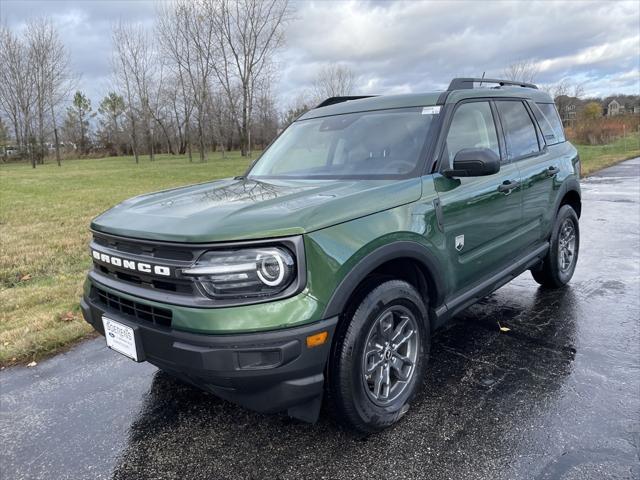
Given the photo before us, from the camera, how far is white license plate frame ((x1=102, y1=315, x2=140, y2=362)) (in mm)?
2342

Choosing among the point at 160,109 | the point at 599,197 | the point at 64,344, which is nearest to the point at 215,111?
the point at 160,109

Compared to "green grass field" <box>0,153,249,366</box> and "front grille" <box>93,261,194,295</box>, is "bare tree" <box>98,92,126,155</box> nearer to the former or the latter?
"green grass field" <box>0,153,249,366</box>

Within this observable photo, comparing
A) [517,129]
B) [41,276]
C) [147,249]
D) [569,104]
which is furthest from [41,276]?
[569,104]

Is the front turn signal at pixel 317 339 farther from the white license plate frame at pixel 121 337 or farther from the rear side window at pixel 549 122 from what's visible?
the rear side window at pixel 549 122

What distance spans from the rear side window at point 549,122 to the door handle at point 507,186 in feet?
3.63

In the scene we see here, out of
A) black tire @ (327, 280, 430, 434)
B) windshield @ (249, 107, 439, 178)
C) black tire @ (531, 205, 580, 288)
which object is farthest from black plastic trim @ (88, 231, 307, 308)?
black tire @ (531, 205, 580, 288)

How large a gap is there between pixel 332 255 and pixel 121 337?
3.97 ft

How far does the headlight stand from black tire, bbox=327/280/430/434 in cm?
47

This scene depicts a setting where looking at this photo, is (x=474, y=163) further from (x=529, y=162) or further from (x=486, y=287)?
(x=529, y=162)

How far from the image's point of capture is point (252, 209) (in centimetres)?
234

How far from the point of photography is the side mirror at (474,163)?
2.82 m

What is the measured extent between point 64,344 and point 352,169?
2877mm

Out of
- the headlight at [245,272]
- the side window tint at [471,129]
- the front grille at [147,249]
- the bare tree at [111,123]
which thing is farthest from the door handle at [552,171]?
the bare tree at [111,123]

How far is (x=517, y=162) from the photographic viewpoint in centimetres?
→ 381
